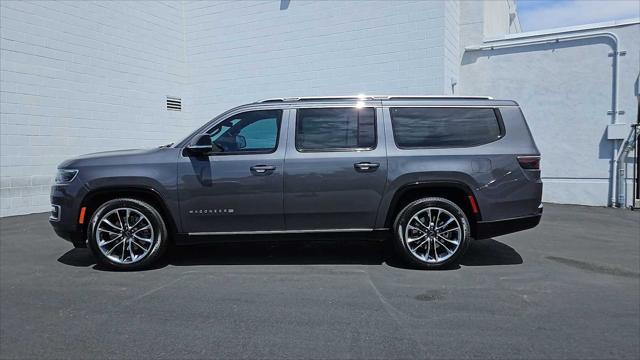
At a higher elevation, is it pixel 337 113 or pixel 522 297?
pixel 337 113

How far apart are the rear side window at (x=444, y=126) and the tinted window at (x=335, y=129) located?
0.32 metres

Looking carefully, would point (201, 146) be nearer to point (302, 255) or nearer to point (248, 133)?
point (248, 133)

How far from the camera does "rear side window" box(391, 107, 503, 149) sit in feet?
18.6

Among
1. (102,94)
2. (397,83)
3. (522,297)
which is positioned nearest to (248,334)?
(522,297)

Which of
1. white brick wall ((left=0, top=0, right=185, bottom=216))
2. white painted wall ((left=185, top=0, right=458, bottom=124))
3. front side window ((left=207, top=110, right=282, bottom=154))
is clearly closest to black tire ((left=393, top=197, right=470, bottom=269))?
front side window ((left=207, top=110, right=282, bottom=154))

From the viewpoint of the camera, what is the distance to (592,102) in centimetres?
1134

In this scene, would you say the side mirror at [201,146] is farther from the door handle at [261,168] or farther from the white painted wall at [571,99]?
the white painted wall at [571,99]

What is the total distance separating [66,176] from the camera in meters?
5.69

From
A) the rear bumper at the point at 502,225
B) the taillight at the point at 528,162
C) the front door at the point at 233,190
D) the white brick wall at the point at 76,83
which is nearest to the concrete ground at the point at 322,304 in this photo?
the rear bumper at the point at 502,225

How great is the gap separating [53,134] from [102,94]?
5.17 ft

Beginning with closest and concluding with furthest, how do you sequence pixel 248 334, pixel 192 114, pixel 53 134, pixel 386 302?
1. pixel 248 334
2. pixel 386 302
3. pixel 53 134
4. pixel 192 114

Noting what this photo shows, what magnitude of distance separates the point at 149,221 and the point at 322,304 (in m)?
2.32

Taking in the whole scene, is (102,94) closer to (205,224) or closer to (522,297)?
(205,224)

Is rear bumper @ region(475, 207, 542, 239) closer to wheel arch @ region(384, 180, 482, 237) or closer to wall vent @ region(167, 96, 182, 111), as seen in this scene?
wheel arch @ region(384, 180, 482, 237)
